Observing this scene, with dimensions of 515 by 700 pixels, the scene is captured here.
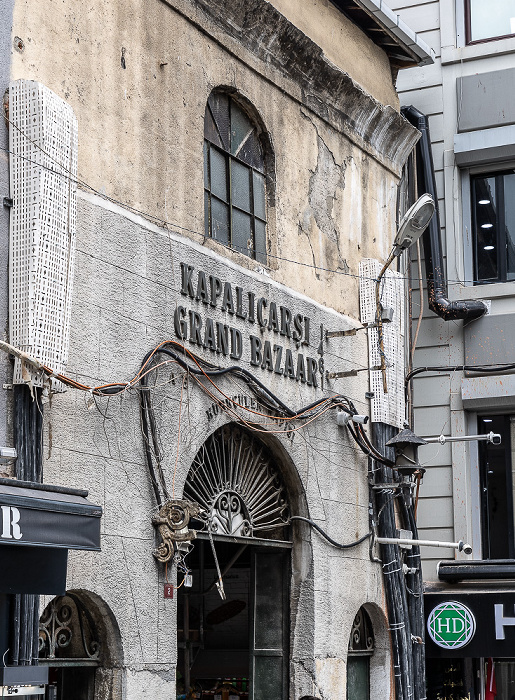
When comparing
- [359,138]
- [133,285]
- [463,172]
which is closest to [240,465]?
[133,285]

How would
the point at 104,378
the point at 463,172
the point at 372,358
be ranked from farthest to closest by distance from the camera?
the point at 463,172 → the point at 372,358 → the point at 104,378

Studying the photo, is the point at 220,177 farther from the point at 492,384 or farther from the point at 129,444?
the point at 492,384

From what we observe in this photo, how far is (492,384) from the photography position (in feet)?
48.6

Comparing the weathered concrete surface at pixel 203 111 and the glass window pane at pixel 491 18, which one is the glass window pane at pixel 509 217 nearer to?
the weathered concrete surface at pixel 203 111

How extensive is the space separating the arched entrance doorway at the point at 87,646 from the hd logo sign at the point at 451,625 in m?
6.31

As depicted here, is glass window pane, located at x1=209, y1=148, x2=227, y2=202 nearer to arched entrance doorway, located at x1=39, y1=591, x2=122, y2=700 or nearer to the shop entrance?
the shop entrance

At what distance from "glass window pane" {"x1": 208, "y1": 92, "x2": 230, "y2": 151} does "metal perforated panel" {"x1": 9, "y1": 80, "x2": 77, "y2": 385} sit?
117 inches

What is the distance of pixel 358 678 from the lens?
40.7 feet

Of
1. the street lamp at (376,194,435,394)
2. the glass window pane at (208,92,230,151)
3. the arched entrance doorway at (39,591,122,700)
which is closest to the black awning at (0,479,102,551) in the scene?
the arched entrance doorway at (39,591,122,700)

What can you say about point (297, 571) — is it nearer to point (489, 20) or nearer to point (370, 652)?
point (370, 652)

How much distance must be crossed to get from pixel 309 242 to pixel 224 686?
16.9 ft

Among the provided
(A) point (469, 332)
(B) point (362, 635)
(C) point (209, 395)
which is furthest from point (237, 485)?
(A) point (469, 332)

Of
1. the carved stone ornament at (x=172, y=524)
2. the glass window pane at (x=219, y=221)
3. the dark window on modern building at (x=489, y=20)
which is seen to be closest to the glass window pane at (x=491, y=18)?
the dark window on modern building at (x=489, y=20)

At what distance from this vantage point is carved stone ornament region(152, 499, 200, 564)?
9078 mm
